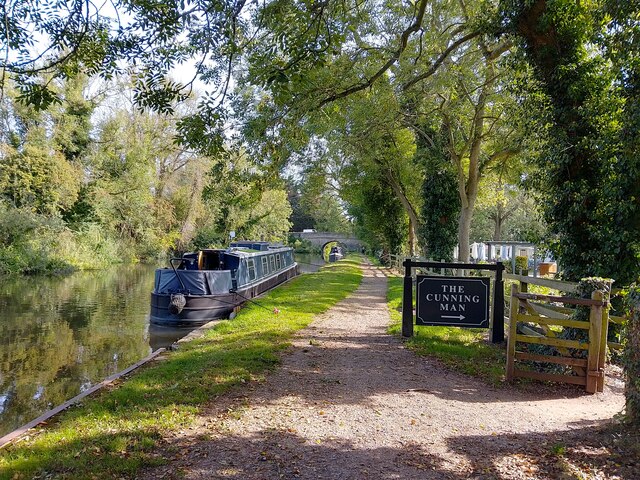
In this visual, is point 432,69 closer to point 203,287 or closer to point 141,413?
point 141,413

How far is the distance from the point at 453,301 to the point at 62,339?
404 inches

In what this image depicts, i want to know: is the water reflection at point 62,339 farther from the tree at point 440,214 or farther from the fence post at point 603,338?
the tree at point 440,214

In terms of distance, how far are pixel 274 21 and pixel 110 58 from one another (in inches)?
88.9

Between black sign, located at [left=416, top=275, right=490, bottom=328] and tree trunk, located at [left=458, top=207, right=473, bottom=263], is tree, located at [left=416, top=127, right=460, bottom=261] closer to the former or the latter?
tree trunk, located at [left=458, top=207, right=473, bottom=263]

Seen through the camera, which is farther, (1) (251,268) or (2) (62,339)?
(1) (251,268)

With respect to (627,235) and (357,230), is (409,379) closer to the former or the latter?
(627,235)

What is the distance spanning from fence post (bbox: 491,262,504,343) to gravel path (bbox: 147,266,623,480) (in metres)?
1.89

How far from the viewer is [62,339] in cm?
1265

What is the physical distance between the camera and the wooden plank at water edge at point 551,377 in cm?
593

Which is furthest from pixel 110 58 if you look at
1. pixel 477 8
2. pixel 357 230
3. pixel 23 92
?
pixel 357 230

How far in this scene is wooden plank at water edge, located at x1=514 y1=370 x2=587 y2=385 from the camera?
5930 millimetres

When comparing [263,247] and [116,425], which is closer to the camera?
[116,425]

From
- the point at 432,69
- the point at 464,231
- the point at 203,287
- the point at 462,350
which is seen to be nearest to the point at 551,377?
the point at 462,350

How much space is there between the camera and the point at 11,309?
16797 mm
